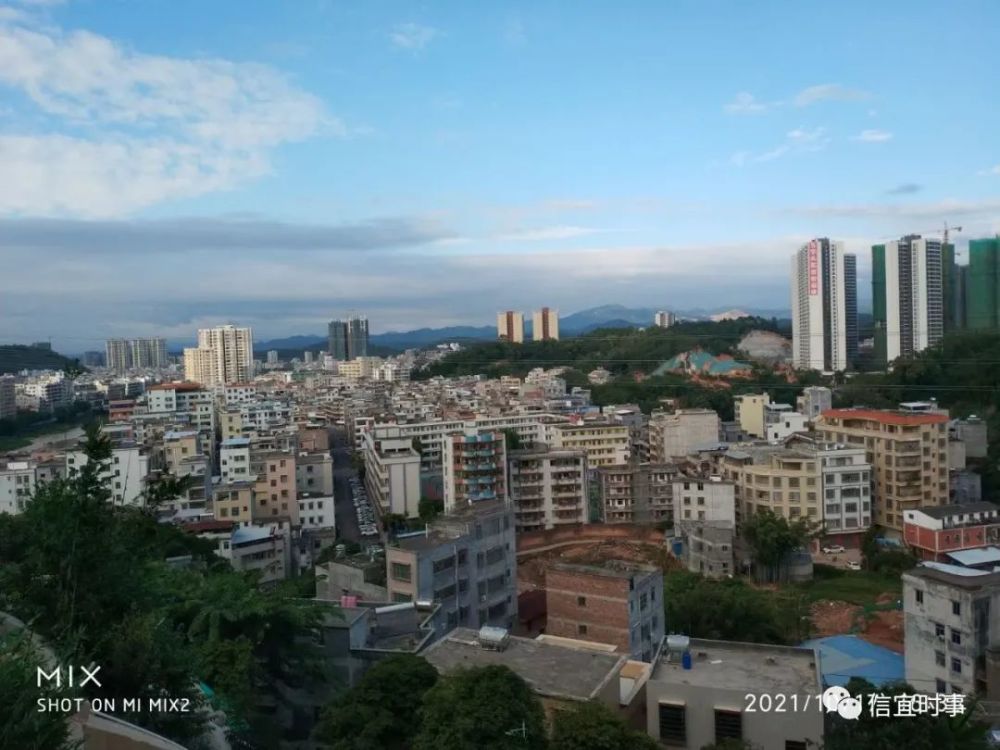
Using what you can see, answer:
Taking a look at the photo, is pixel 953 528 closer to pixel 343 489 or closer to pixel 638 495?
pixel 638 495

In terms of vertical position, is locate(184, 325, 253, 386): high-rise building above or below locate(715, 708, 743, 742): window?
above

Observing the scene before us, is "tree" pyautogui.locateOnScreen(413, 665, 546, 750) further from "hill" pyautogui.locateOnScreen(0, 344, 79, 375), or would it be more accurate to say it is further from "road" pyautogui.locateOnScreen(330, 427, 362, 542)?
"hill" pyautogui.locateOnScreen(0, 344, 79, 375)

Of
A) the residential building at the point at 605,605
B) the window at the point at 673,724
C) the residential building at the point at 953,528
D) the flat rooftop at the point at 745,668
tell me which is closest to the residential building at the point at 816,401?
the residential building at the point at 953,528

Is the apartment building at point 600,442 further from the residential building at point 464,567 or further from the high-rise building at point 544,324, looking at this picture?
the high-rise building at point 544,324

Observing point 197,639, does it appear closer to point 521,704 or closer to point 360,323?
point 521,704

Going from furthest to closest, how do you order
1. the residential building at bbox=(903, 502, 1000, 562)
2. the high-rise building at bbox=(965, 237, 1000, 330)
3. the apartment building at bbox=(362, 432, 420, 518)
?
the high-rise building at bbox=(965, 237, 1000, 330)
the apartment building at bbox=(362, 432, 420, 518)
the residential building at bbox=(903, 502, 1000, 562)

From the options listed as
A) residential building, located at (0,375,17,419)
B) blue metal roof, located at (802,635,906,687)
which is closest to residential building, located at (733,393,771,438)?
blue metal roof, located at (802,635,906,687)
